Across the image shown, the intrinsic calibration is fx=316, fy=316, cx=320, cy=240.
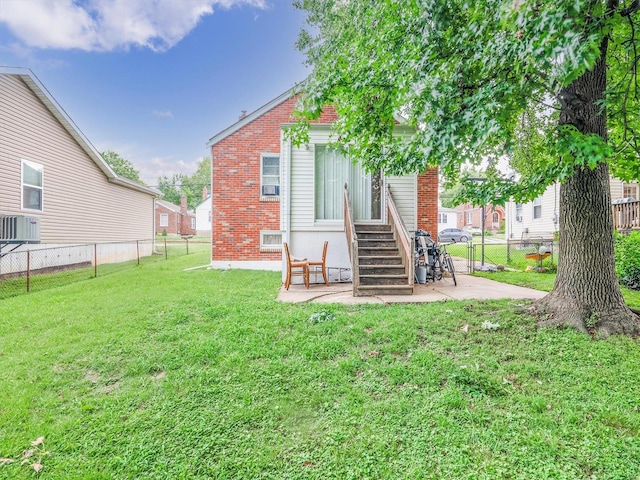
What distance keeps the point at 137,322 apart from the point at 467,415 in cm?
430

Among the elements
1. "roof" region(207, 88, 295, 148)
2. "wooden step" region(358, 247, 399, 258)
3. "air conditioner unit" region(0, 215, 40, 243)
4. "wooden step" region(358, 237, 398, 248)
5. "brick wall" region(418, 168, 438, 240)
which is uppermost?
"roof" region(207, 88, 295, 148)

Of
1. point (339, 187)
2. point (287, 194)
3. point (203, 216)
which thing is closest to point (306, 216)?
point (287, 194)

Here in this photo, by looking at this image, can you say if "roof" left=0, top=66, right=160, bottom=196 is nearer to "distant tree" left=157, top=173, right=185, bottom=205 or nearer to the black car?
the black car

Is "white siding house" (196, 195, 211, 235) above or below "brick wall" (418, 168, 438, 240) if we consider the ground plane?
above

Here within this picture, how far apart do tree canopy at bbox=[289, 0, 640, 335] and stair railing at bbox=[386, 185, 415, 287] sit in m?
1.74

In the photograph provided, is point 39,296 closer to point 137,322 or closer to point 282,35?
point 137,322

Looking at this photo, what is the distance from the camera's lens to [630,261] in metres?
6.81

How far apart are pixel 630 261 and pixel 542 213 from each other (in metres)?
9.93

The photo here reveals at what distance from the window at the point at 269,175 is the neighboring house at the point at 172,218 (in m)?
28.6

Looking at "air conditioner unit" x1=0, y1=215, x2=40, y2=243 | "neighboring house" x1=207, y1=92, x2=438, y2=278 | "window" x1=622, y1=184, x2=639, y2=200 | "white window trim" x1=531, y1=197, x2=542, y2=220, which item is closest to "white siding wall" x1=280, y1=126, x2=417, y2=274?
"neighboring house" x1=207, y1=92, x2=438, y2=278

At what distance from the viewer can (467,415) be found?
2355mm

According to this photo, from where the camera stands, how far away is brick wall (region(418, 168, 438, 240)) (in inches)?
351

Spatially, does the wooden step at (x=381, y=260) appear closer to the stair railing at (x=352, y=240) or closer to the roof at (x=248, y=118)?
the stair railing at (x=352, y=240)

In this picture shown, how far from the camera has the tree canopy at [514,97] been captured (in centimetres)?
249
